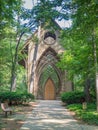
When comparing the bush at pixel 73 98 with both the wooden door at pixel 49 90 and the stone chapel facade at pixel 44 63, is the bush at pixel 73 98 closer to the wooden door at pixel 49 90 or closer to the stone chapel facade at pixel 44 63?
the stone chapel facade at pixel 44 63

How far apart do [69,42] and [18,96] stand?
7219mm

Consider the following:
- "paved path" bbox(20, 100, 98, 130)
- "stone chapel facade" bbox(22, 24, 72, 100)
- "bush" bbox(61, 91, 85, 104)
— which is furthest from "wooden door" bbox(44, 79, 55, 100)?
"paved path" bbox(20, 100, 98, 130)

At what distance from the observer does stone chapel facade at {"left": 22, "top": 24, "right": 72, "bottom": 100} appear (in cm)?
3206

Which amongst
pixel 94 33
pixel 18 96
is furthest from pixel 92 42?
pixel 18 96

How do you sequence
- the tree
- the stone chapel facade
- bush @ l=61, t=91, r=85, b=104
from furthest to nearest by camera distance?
1. the stone chapel facade
2. bush @ l=61, t=91, r=85, b=104
3. the tree

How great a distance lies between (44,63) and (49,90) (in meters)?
3.57

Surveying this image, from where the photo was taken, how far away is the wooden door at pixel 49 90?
33.4 meters

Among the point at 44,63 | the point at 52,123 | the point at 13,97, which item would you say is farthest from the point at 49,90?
the point at 52,123

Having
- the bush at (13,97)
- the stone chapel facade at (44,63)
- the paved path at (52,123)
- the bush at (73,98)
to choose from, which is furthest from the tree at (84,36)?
the stone chapel facade at (44,63)

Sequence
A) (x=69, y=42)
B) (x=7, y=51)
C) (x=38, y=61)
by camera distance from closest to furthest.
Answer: (x=69, y=42)
(x=7, y=51)
(x=38, y=61)

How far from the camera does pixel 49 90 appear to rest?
33.7 metres

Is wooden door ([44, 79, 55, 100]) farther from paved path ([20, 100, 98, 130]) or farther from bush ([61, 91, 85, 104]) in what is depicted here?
paved path ([20, 100, 98, 130])

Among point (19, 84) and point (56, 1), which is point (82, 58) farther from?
point (19, 84)

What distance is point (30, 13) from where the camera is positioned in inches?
728
